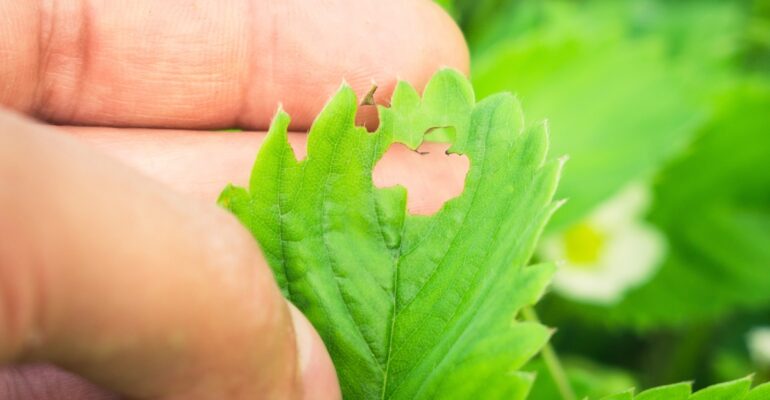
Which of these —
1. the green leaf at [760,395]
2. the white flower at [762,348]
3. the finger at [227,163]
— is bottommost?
the white flower at [762,348]

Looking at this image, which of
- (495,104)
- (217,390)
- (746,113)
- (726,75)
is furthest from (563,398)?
(726,75)

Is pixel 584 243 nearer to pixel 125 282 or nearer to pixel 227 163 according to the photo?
pixel 227 163

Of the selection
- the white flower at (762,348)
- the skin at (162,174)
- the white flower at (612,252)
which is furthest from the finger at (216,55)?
the white flower at (762,348)

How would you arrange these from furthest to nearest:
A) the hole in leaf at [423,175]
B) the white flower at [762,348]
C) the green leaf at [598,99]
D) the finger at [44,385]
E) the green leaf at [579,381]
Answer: the white flower at [762,348] → the green leaf at [598,99] → the green leaf at [579,381] → the hole in leaf at [423,175] → the finger at [44,385]

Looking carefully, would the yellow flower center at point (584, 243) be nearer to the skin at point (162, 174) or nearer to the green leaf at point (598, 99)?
the green leaf at point (598, 99)

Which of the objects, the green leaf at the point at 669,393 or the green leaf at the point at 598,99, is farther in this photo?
the green leaf at the point at 598,99

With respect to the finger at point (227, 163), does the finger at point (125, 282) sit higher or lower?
higher

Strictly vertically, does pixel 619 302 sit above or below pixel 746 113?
below

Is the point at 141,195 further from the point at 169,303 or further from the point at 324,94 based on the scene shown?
the point at 324,94
